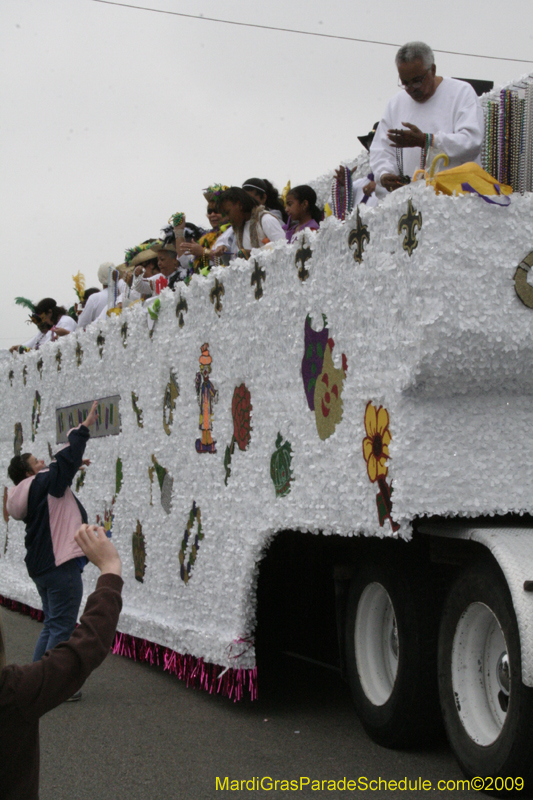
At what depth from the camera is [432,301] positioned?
3.66 metres

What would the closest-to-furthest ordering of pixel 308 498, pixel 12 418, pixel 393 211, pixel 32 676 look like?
pixel 32 676 < pixel 393 211 < pixel 308 498 < pixel 12 418

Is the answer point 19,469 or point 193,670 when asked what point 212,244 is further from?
point 193,670

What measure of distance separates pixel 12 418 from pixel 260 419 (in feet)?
17.4

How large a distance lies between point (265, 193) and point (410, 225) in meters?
3.17

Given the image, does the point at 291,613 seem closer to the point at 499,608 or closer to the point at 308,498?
the point at 308,498


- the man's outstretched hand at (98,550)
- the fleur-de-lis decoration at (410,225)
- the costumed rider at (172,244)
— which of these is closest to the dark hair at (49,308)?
the costumed rider at (172,244)

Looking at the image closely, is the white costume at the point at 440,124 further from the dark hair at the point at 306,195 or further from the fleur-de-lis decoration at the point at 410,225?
the dark hair at the point at 306,195

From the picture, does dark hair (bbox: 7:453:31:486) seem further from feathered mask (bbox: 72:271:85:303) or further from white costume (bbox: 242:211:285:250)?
feathered mask (bbox: 72:271:85:303)

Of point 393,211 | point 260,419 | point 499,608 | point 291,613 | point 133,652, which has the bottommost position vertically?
point 133,652

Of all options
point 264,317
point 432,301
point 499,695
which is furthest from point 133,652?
point 432,301

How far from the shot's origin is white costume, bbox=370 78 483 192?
4.32 meters

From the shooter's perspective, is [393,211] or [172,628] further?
[172,628]

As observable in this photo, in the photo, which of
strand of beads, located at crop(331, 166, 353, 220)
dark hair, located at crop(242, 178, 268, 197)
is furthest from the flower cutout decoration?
dark hair, located at crop(242, 178, 268, 197)

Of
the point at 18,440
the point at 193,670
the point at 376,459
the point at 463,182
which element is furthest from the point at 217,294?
the point at 18,440
